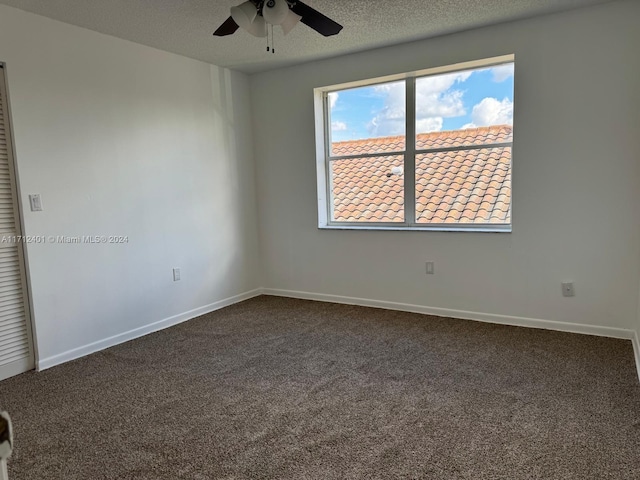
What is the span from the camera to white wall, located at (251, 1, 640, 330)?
10.1ft

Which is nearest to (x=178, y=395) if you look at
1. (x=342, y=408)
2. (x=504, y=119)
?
(x=342, y=408)

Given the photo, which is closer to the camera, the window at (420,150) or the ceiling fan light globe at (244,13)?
the ceiling fan light globe at (244,13)

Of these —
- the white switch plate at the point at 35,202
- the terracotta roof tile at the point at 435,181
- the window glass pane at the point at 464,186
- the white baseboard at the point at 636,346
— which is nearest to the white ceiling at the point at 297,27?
the terracotta roof tile at the point at 435,181

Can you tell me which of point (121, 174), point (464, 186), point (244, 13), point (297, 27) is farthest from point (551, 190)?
point (121, 174)

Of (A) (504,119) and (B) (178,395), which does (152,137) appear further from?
(A) (504,119)

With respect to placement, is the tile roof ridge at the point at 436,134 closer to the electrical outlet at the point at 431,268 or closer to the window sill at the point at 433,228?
the window sill at the point at 433,228

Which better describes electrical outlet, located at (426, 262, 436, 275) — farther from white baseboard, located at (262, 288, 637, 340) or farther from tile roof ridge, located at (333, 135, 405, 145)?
tile roof ridge, located at (333, 135, 405, 145)

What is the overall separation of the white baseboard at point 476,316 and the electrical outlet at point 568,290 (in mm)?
235

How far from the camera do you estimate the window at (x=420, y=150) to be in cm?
365

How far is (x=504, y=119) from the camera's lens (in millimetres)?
3592

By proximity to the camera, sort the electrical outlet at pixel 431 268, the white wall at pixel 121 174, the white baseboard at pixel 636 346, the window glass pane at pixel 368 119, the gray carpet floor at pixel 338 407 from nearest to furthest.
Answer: the gray carpet floor at pixel 338 407 < the white baseboard at pixel 636 346 < the white wall at pixel 121 174 < the electrical outlet at pixel 431 268 < the window glass pane at pixel 368 119

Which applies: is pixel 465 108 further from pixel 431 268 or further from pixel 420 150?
pixel 431 268

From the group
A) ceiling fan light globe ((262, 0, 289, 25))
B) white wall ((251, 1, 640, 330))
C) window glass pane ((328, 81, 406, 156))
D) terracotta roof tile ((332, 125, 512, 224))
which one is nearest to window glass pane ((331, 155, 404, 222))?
terracotta roof tile ((332, 125, 512, 224))

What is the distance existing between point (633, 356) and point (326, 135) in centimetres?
323
